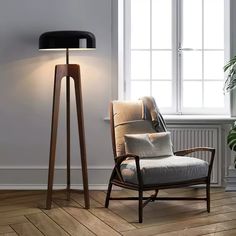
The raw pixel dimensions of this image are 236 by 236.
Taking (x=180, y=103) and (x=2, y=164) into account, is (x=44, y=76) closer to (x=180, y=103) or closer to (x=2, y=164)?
(x=2, y=164)

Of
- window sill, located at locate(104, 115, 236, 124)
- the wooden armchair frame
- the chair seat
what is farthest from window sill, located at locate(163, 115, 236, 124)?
the chair seat

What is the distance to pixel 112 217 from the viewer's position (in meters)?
4.05

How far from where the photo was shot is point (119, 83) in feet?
16.8

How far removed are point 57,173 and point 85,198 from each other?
81 centimetres

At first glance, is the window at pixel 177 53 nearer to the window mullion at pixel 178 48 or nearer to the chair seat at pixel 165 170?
the window mullion at pixel 178 48

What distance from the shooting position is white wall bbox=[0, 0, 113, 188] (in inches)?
197

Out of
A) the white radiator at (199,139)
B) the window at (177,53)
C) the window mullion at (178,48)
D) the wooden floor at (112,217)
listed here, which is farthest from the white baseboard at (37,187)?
the window mullion at (178,48)

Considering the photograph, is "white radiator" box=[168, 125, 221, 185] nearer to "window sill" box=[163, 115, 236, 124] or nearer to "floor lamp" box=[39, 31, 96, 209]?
"window sill" box=[163, 115, 236, 124]

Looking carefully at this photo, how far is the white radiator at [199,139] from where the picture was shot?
A: 16.6ft

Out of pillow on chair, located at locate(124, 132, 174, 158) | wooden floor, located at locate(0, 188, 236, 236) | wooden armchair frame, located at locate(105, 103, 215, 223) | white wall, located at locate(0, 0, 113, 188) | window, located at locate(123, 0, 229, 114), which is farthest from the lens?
window, located at locate(123, 0, 229, 114)

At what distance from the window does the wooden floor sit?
1.05 m

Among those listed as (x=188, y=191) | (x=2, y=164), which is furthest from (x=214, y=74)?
(x=2, y=164)

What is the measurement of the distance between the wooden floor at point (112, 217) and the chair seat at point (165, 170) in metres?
0.29

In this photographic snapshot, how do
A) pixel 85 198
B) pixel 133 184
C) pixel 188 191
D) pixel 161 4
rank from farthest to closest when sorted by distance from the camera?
pixel 161 4 → pixel 188 191 → pixel 85 198 → pixel 133 184
